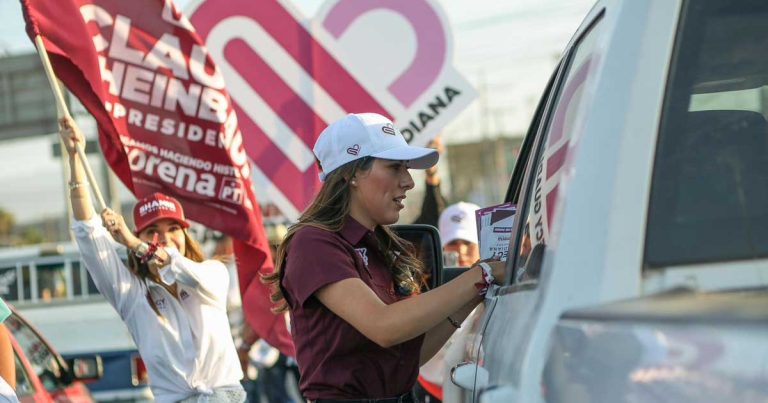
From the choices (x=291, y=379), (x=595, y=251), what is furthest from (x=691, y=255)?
(x=291, y=379)

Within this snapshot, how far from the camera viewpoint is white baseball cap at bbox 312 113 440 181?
370 cm

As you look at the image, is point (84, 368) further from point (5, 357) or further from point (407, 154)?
point (407, 154)

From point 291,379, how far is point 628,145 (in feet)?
36.6

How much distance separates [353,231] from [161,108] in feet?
11.2

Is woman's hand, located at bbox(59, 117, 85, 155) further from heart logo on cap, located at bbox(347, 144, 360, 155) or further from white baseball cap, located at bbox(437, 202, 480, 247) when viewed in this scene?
heart logo on cap, located at bbox(347, 144, 360, 155)

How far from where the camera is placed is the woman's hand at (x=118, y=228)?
19.6 ft

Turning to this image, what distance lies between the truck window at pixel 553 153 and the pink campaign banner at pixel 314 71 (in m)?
4.63

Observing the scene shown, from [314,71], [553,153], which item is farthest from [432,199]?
[553,153]

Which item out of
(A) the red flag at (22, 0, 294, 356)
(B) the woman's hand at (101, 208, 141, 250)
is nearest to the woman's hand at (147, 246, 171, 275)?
(B) the woman's hand at (101, 208, 141, 250)

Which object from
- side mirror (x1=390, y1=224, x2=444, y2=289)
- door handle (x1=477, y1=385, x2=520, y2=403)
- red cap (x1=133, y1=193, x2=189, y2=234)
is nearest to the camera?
door handle (x1=477, y1=385, x2=520, y2=403)

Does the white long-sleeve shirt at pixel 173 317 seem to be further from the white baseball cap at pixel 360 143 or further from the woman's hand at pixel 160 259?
the white baseball cap at pixel 360 143

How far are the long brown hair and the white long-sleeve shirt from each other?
6.96ft

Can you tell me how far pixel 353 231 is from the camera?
371 centimetres

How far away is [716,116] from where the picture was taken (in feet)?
8.00
